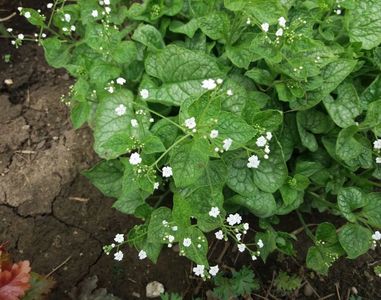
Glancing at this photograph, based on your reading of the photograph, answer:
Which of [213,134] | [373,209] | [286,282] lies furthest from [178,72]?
[286,282]

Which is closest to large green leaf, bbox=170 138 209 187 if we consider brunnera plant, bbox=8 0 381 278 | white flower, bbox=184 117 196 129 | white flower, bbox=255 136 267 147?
brunnera plant, bbox=8 0 381 278

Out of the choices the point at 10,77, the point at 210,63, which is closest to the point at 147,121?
the point at 210,63

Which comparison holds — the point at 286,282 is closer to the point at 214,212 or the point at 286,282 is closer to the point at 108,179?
the point at 214,212

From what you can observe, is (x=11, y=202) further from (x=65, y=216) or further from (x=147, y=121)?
(x=147, y=121)

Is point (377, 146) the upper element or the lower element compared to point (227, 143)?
lower

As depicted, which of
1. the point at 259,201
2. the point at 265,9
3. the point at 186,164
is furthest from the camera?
the point at 259,201

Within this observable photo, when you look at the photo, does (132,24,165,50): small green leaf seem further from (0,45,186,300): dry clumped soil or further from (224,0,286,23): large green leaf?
(0,45,186,300): dry clumped soil

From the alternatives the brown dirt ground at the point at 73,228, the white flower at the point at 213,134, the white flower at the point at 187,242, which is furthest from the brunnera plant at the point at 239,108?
the brown dirt ground at the point at 73,228

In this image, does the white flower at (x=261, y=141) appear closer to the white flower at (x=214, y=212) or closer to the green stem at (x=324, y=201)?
the white flower at (x=214, y=212)
